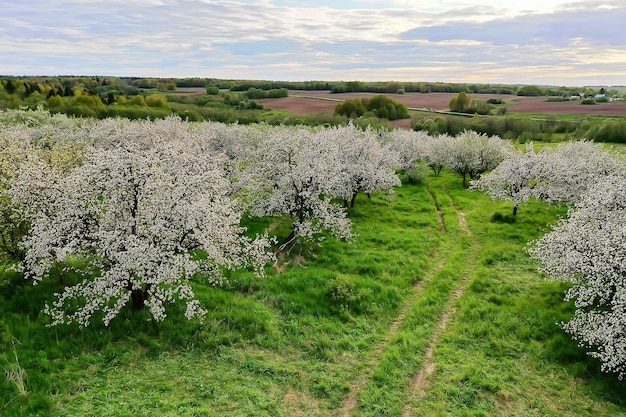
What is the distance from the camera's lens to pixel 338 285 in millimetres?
21906

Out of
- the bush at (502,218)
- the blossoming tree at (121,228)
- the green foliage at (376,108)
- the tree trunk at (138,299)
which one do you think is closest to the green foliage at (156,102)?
the green foliage at (376,108)

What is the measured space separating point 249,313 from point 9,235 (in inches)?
491

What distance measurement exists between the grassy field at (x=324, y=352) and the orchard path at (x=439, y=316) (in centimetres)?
8

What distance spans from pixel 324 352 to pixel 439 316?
7.22 meters

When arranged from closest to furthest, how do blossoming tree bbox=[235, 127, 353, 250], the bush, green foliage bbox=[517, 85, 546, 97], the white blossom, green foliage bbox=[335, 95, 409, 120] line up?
1. blossoming tree bbox=[235, 127, 353, 250]
2. the white blossom
3. the bush
4. green foliage bbox=[335, 95, 409, 120]
5. green foliage bbox=[517, 85, 546, 97]

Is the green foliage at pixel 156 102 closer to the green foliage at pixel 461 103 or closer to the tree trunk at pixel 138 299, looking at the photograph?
the green foliage at pixel 461 103

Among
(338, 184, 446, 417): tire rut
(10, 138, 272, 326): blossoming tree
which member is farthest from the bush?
(10, 138, 272, 326): blossoming tree

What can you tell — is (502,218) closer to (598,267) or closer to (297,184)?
(598,267)

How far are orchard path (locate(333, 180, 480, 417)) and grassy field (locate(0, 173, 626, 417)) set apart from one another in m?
0.08

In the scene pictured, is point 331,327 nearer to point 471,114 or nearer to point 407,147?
point 407,147

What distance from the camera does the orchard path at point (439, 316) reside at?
15336 millimetres

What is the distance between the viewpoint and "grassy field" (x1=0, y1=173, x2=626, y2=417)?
14203mm

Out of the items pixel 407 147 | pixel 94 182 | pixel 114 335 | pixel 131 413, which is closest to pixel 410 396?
pixel 131 413

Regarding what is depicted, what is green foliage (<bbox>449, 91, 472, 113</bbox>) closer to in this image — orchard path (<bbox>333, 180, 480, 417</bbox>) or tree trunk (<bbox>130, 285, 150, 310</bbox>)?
orchard path (<bbox>333, 180, 480, 417</bbox>)
